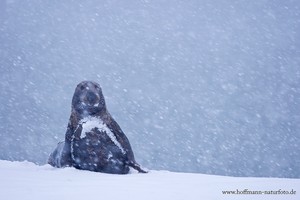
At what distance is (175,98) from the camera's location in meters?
130

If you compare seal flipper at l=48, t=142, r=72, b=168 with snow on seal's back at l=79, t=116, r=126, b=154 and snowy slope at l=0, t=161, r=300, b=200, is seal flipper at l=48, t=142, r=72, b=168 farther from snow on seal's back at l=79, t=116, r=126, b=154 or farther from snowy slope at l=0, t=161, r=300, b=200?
snowy slope at l=0, t=161, r=300, b=200

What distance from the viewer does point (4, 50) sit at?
133750 millimetres

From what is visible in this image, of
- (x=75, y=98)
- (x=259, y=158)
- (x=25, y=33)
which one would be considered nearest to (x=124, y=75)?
(x=25, y=33)

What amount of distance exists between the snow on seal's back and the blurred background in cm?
4914

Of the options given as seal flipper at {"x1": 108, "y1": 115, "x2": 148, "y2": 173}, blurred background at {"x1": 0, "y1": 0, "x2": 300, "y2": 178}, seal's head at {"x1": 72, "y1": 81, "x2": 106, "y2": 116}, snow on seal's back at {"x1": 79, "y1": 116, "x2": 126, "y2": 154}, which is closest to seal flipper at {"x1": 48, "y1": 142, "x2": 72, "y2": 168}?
snow on seal's back at {"x1": 79, "y1": 116, "x2": 126, "y2": 154}

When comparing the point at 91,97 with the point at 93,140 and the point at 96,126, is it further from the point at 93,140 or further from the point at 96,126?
the point at 93,140

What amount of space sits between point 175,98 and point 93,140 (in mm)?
124983

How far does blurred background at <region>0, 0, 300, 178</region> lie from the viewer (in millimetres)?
67250

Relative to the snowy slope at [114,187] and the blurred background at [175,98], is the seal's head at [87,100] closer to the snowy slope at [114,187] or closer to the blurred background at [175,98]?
the snowy slope at [114,187]

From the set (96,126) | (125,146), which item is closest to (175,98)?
(125,146)

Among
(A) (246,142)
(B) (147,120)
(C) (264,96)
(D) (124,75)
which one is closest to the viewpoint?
(A) (246,142)

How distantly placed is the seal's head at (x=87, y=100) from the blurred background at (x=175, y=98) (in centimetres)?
4910

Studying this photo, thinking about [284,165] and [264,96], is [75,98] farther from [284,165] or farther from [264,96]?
[264,96]

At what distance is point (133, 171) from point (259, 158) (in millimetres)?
65478
